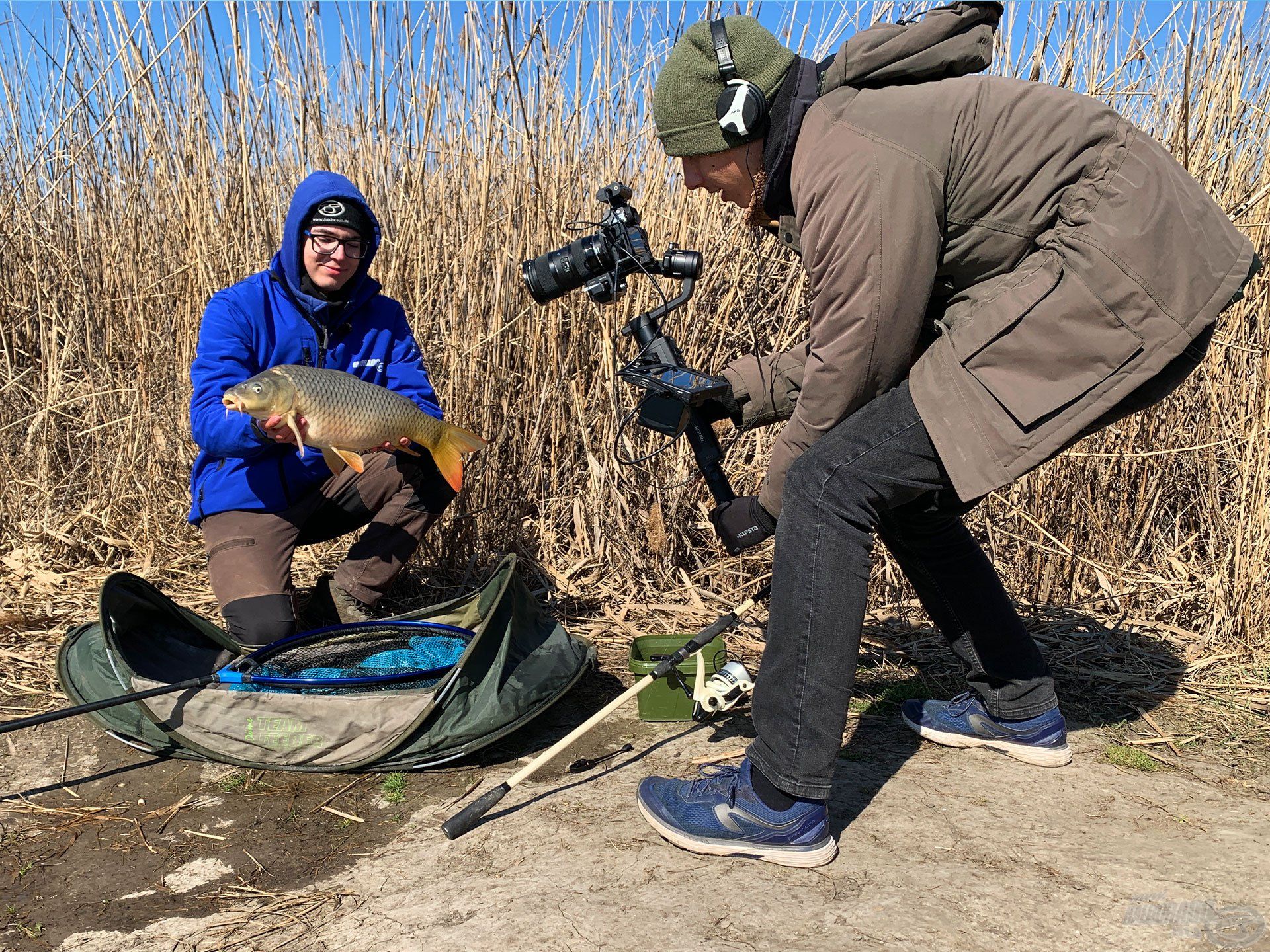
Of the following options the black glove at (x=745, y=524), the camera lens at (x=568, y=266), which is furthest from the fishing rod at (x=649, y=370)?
the black glove at (x=745, y=524)

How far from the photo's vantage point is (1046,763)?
2.77m

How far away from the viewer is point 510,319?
4.23 metres

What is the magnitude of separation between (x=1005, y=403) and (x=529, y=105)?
2.72 meters

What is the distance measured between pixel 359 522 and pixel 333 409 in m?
0.95

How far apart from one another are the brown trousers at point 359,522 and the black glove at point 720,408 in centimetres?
125

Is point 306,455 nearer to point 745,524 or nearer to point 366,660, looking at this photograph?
point 366,660

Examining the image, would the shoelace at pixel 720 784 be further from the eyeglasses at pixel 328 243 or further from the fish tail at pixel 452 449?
the eyeglasses at pixel 328 243

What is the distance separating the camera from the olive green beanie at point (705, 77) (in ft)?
7.18

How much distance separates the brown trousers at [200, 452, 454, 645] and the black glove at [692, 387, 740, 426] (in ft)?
4.11

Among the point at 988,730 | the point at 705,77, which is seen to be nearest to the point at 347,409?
the point at 705,77

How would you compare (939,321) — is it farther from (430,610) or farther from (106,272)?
(106,272)

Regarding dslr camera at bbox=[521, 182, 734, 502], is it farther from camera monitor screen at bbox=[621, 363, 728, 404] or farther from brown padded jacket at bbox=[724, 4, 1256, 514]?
brown padded jacket at bbox=[724, 4, 1256, 514]

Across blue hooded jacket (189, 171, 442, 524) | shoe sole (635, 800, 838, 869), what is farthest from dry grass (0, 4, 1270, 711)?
shoe sole (635, 800, 838, 869)

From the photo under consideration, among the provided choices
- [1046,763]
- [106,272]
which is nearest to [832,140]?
[1046,763]
